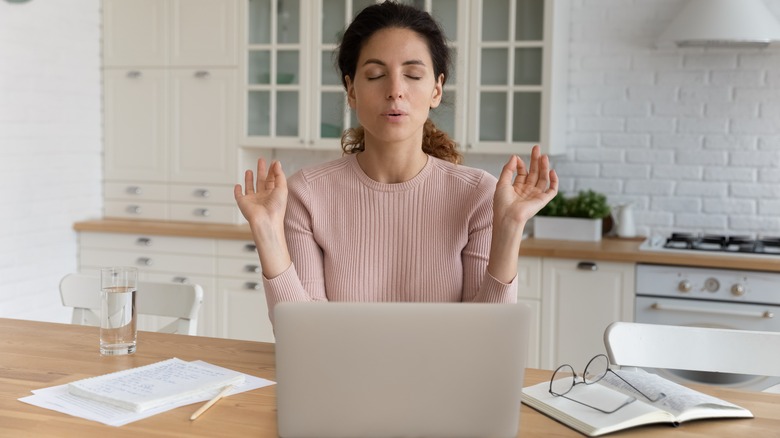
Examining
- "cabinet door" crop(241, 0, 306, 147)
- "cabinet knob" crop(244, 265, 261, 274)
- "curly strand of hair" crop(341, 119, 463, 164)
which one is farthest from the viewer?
"cabinet door" crop(241, 0, 306, 147)

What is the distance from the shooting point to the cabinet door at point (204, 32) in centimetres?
427

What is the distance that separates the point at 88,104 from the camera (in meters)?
4.41

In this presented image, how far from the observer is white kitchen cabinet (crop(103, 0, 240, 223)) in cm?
430

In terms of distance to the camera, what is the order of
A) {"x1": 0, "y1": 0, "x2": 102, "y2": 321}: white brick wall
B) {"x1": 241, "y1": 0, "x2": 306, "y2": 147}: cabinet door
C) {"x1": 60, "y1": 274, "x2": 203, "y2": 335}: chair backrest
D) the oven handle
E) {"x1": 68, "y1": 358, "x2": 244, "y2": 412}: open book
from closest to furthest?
1. {"x1": 68, "y1": 358, "x2": 244, "y2": 412}: open book
2. {"x1": 60, "y1": 274, "x2": 203, "y2": 335}: chair backrest
3. the oven handle
4. {"x1": 0, "y1": 0, "x2": 102, "y2": 321}: white brick wall
5. {"x1": 241, "y1": 0, "x2": 306, "y2": 147}: cabinet door

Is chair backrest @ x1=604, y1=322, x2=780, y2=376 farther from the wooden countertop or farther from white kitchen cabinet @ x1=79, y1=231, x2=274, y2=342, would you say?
white kitchen cabinet @ x1=79, y1=231, x2=274, y2=342

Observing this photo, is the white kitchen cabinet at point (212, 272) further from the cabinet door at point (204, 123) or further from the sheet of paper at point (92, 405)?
the sheet of paper at point (92, 405)

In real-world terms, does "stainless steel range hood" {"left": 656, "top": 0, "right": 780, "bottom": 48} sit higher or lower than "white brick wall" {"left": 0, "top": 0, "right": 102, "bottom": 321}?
higher

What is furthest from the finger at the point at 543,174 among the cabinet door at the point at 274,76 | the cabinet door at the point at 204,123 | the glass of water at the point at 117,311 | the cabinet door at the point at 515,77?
the cabinet door at the point at 204,123

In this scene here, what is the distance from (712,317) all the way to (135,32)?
2863 mm

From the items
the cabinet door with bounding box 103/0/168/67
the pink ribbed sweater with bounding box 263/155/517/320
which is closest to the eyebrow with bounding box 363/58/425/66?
the pink ribbed sweater with bounding box 263/155/517/320

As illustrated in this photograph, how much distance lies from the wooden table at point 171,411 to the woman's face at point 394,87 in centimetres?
55

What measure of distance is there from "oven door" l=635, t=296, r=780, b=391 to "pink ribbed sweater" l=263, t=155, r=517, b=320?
5.61ft

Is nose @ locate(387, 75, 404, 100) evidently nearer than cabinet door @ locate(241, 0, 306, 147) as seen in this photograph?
Yes

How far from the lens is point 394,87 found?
196cm
